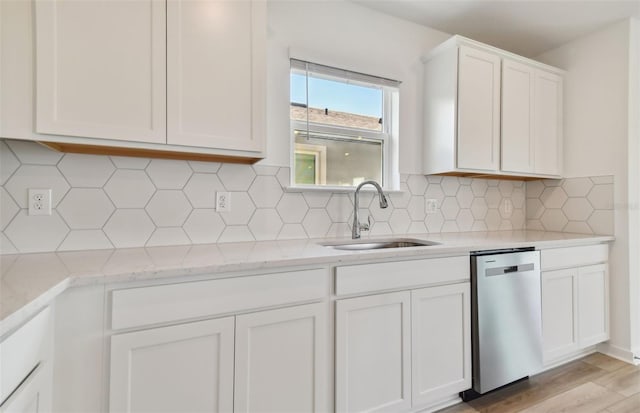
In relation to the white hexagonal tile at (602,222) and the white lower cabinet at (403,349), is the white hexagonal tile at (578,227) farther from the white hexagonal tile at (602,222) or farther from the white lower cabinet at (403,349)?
the white lower cabinet at (403,349)

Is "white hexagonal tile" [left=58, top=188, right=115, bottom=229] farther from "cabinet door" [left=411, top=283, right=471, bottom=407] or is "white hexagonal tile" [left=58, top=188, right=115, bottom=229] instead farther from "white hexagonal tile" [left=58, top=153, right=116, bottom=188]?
"cabinet door" [left=411, top=283, right=471, bottom=407]

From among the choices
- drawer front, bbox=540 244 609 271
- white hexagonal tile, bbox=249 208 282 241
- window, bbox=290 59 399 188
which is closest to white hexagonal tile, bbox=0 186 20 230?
white hexagonal tile, bbox=249 208 282 241

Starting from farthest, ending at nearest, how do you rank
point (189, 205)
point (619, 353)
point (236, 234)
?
1. point (619, 353)
2. point (236, 234)
3. point (189, 205)

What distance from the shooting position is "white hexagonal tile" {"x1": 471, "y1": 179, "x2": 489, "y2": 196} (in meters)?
2.64

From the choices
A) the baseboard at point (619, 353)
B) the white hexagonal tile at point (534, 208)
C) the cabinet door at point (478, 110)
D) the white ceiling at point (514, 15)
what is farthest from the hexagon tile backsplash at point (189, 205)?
the white ceiling at point (514, 15)

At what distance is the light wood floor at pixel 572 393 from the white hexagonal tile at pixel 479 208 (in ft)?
3.93

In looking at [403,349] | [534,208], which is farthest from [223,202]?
[534,208]

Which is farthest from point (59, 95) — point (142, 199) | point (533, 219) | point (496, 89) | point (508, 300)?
point (533, 219)

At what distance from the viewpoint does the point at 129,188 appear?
159cm

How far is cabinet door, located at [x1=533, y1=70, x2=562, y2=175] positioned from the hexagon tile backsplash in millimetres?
276

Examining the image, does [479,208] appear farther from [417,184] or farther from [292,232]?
[292,232]

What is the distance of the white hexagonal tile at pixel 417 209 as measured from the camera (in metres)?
2.35

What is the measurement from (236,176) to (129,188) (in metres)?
0.54

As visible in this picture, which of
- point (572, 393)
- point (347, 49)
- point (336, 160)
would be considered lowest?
point (572, 393)
